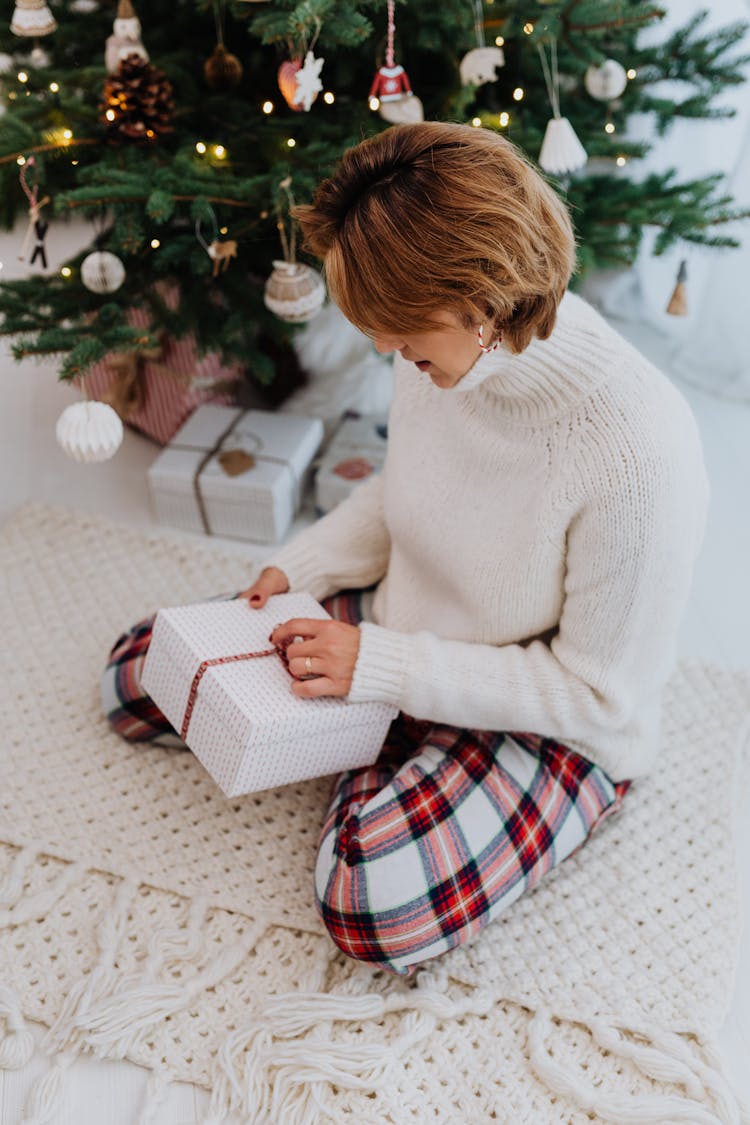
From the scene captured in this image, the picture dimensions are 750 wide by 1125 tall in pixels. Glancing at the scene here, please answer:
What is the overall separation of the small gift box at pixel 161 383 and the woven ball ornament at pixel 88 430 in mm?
473

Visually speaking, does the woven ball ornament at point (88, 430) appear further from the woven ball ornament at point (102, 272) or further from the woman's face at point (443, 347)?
the woman's face at point (443, 347)

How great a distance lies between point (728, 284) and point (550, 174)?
698 mm

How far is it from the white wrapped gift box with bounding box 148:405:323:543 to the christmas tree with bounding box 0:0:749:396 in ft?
0.58

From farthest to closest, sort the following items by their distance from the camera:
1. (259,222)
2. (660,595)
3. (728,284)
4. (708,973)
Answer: (728,284), (259,222), (708,973), (660,595)

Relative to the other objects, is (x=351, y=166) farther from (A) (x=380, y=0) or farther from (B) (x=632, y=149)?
(B) (x=632, y=149)

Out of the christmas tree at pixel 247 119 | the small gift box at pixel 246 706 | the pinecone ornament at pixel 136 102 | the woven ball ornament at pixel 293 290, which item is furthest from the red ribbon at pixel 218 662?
the pinecone ornament at pixel 136 102

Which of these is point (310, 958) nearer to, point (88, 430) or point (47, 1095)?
point (47, 1095)

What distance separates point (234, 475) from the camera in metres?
1.71

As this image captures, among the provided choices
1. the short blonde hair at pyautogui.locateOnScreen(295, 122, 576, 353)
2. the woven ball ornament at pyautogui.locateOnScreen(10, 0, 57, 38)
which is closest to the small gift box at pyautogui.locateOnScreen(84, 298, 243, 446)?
the woven ball ornament at pyautogui.locateOnScreen(10, 0, 57, 38)

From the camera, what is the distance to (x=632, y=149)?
5.05 feet

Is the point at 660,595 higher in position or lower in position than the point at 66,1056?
higher

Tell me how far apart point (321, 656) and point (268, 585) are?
0.69ft

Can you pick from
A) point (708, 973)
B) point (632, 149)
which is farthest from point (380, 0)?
point (708, 973)

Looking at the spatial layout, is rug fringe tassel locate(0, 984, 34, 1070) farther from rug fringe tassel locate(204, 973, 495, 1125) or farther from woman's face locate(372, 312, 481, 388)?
woman's face locate(372, 312, 481, 388)
